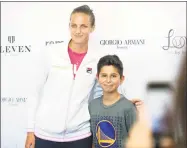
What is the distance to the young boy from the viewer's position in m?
1.37

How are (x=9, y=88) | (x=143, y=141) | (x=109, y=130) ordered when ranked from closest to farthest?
(x=143, y=141), (x=109, y=130), (x=9, y=88)

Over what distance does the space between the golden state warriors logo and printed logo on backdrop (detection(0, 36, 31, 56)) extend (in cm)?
54

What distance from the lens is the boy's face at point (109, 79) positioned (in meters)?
1.40

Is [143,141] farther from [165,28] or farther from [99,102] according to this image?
[165,28]

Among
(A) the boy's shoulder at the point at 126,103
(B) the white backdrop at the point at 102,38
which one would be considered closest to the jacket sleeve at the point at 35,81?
(B) the white backdrop at the point at 102,38

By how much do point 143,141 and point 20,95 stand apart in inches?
37.1

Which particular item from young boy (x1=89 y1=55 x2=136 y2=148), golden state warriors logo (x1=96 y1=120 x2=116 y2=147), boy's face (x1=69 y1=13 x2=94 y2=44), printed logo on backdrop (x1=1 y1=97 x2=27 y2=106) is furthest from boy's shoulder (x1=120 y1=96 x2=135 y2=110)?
printed logo on backdrop (x1=1 y1=97 x2=27 y2=106)

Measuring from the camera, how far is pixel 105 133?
54.6 inches

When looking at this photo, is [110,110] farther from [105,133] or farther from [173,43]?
[173,43]

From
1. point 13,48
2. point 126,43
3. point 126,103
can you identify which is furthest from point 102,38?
point 13,48

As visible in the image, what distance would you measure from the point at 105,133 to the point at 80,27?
1.78 feet

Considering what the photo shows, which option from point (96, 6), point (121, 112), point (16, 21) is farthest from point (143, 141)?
point (16, 21)

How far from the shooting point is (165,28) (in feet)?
4.65

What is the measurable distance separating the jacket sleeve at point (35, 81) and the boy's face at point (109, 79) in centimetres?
29
